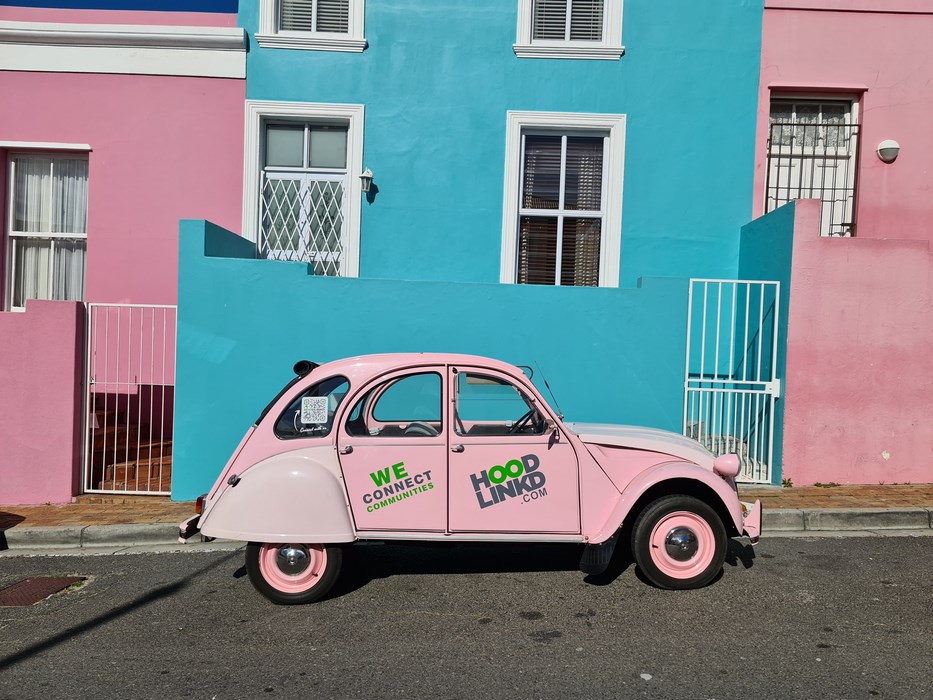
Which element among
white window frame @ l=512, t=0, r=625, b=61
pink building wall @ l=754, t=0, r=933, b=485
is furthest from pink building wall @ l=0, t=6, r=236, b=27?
pink building wall @ l=754, t=0, r=933, b=485

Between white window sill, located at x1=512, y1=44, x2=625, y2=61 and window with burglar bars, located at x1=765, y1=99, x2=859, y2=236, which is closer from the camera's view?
white window sill, located at x1=512, y1=44, x2=625, y2=61

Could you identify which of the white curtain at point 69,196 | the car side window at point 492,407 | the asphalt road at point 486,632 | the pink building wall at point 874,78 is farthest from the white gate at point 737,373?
the white curtain at point 69,196

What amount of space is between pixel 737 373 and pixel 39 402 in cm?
792

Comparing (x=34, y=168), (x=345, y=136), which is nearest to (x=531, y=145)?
(x=345, y=136)

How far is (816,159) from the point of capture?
9562mm

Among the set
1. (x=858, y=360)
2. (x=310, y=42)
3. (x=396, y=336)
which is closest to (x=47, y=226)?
(x=310, y=42)

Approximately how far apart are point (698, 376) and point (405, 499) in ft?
17.3

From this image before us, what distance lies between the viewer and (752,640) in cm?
434

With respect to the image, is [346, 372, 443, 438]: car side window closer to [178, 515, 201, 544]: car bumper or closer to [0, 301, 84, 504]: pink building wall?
[178, 515, 201, 544]: car bumper

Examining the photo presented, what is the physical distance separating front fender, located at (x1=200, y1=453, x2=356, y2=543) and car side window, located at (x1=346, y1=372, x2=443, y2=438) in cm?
43

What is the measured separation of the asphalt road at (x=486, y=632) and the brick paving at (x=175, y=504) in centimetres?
101

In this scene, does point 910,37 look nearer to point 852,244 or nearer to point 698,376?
point 852,244

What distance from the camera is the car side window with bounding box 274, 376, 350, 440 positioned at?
5029 millimetres

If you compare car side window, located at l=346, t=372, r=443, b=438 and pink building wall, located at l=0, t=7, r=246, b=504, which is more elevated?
pink building wall, located at l=0, t=7, r=246, b=504
